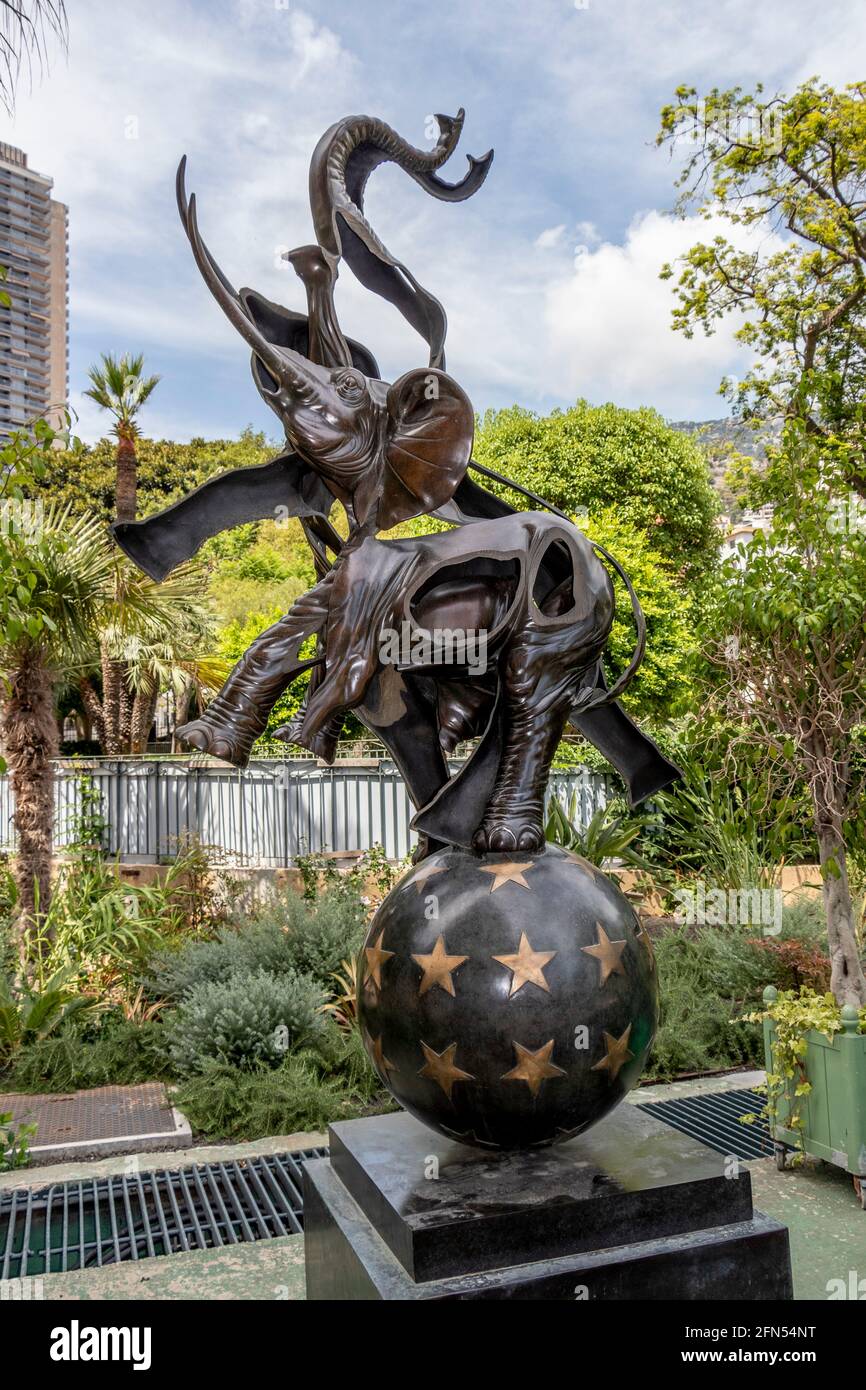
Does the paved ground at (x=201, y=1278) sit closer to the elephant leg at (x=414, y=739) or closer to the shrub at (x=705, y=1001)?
the elephant leg at (x=414, y=739)

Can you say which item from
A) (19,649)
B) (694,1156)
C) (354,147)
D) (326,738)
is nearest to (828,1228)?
(694,1156)

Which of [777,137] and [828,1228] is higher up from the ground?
[777,137]

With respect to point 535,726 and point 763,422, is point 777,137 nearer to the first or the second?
point 763,422

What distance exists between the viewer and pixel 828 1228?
4.84m

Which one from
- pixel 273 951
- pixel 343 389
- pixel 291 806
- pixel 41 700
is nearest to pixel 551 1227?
pixel 343 389

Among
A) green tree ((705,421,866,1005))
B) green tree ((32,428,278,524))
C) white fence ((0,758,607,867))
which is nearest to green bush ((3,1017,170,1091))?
white fence ((0,758,607,867))

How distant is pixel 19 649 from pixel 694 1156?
25.8 feet

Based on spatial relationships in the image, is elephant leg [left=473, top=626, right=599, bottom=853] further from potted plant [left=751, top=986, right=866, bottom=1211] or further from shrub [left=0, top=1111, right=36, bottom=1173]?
shrub [left=0, top=1111, right=36, bottom=1173]

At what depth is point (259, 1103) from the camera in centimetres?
643

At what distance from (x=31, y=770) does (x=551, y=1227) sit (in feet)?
25.9

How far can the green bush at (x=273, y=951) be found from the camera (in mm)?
8281

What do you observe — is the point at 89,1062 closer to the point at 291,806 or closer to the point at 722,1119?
the point at 722,1119

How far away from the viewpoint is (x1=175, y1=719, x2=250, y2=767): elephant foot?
3164mm

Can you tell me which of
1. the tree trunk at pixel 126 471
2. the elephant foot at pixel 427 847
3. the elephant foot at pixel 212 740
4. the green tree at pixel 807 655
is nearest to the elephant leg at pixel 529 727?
the elephant foot at pixel 427 847
